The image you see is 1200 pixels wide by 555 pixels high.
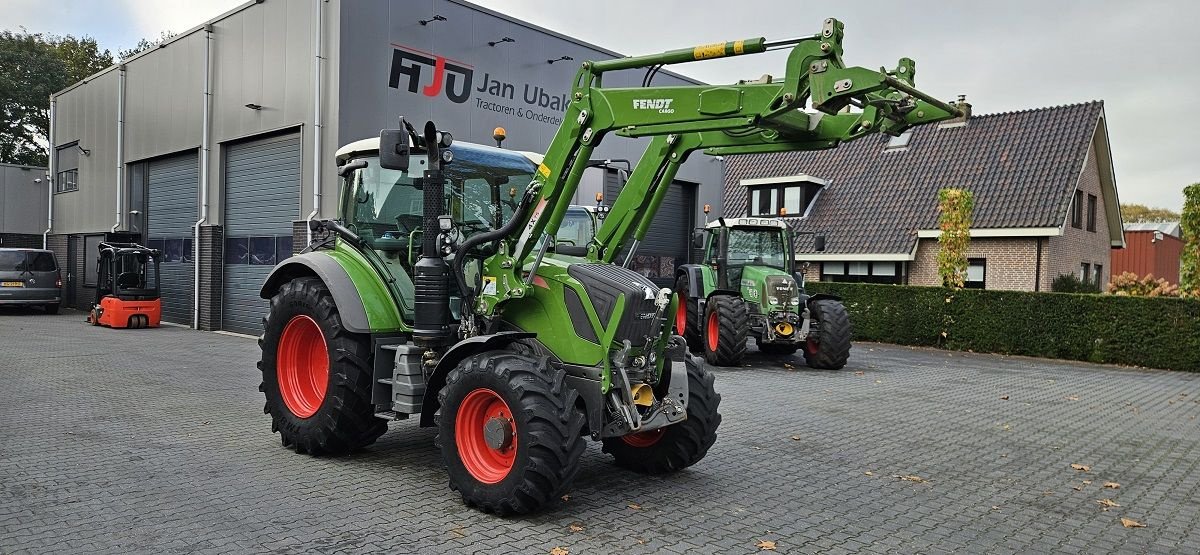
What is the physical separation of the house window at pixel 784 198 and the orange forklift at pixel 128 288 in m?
16.3

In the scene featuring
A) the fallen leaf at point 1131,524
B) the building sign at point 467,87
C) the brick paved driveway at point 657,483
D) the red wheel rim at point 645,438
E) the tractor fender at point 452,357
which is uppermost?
the building sign at point 467,87

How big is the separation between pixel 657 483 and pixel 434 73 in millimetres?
10962

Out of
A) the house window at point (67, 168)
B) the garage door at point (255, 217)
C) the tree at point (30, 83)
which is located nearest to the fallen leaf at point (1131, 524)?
the garage door at point (255, 217)

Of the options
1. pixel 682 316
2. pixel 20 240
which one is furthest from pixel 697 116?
pixel 20 240

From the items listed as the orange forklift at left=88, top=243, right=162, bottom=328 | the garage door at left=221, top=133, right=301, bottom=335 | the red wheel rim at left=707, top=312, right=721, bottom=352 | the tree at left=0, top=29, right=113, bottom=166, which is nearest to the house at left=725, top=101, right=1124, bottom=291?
the red wheel rim at left=707, top=312, right=721, bottom=352

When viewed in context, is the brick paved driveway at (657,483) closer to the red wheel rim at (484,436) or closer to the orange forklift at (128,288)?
the red wheel rim at (484,436)

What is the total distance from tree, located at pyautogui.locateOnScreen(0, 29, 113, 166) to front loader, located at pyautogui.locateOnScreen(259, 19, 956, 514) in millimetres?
35138

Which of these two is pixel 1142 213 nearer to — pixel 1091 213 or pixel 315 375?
pixel 1091 213

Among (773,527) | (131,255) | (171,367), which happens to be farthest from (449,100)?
(773,527)

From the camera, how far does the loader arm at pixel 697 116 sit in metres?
4.52

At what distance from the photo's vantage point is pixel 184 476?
214 inches

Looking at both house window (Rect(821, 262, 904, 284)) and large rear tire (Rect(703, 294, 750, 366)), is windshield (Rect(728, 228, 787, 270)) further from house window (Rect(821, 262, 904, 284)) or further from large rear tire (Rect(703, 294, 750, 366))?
house window (Rect(821, 262, 904, 284))

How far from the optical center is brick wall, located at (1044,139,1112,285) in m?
21.0

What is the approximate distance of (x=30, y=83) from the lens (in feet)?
111
